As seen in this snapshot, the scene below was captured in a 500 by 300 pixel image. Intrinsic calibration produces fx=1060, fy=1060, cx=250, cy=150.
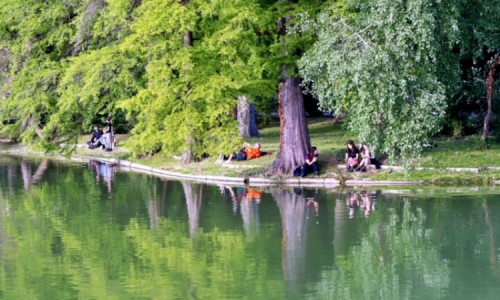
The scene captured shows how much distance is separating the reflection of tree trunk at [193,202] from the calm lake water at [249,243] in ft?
0.22

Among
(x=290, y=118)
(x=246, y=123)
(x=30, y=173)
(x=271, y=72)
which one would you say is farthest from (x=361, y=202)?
(x=246, y=123)

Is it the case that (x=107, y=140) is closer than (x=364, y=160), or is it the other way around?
(x=364, y=160)

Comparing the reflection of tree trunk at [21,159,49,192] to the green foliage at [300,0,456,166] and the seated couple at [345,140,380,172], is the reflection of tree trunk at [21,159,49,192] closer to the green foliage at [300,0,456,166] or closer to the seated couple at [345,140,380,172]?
the seated couple at [345,140,380,172]

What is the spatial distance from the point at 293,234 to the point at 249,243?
1.25m

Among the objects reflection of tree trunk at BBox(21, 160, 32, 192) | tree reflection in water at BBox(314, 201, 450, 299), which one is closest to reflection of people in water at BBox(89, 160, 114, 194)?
reflection of tree trunk at BBox(21, 160, 32, 192)

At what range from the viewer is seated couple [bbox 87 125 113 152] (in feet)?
143

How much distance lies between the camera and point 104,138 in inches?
1726

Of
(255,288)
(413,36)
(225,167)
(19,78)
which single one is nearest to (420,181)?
(413,36)

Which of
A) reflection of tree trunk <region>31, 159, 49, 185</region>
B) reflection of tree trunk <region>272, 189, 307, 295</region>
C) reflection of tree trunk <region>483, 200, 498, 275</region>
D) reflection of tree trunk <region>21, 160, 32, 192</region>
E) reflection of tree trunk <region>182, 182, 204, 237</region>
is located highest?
reflection of tree trunk <region>21, 160, 32, 192</region>

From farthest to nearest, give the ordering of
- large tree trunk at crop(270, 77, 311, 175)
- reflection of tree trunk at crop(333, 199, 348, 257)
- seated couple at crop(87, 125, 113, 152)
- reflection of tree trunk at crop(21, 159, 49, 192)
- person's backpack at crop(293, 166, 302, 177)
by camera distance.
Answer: seated couple at crop(87, 125, 113, 152) < reflection of tree trunk at crop(21, 159, 49, 192) < large tree trunk at crop(270, 77, 311, 175) < person's backpack at crop(293, 166, 302, 177) < reflection of tree trunk at crop(333, 199, 348, 257)

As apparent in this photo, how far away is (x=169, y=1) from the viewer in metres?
30.5

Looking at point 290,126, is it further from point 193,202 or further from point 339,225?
point 339,225

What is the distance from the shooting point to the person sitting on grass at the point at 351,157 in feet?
93.9

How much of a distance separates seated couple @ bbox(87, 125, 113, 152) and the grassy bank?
6.07 m
